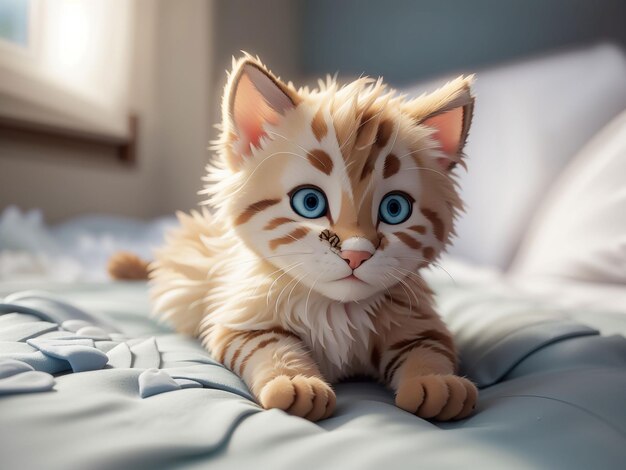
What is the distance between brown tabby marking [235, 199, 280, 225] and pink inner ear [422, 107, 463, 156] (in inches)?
7.9

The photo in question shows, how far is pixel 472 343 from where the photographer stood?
76 centimetres

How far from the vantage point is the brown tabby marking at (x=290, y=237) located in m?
0.57

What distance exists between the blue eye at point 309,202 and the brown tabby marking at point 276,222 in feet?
0.04

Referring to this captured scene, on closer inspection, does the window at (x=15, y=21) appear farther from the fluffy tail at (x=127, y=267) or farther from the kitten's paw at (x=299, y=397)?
the kitten's paw at (x=299, y=397)

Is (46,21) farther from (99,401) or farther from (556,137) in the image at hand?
(99,401)

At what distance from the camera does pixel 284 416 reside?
45cm

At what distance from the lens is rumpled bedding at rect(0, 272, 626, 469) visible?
38 cm

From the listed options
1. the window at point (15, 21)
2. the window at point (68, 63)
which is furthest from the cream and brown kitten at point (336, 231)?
the window at point (15, 21)

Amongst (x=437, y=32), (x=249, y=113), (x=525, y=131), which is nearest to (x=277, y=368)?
(x=249, y=113)

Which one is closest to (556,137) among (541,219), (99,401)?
(541,219)

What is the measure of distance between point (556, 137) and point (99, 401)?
4.69ft

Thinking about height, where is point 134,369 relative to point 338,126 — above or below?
below

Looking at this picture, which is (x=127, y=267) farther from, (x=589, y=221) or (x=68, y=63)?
(x=68, y=63)

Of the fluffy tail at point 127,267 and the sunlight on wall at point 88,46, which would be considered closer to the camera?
the fluffy tail at point 127,267
